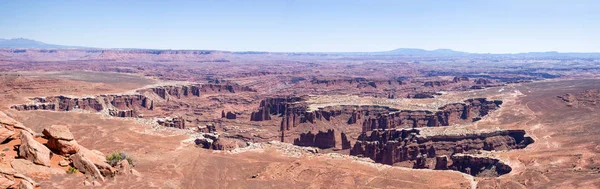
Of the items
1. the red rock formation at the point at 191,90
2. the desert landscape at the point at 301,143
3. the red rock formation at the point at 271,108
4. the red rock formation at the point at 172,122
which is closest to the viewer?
the desert landscape at the point at 301,143

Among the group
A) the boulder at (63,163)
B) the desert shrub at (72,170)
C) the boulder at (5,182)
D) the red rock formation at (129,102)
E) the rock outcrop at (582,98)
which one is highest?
the boulder at (5,182)

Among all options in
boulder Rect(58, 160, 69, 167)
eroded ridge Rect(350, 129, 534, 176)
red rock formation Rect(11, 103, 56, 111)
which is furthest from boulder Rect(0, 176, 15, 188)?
red rock formation Rect(11, 103, 56, 111)

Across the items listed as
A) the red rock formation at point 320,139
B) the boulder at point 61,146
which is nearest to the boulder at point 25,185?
the boulder at point 61,146

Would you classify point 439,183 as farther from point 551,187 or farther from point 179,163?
point 179,163

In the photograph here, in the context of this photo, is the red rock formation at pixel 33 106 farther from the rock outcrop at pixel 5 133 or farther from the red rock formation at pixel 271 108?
the rock outcrop at pixel 5 133

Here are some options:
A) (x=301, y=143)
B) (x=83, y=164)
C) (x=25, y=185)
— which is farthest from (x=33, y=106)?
(x=25, y=185)

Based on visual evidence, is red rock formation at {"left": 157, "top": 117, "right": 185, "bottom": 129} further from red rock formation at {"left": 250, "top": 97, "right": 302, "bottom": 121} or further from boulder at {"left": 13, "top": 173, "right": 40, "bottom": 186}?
boulder at {"left": 13, "top": 173, "right": 40, "bottom": 186}
